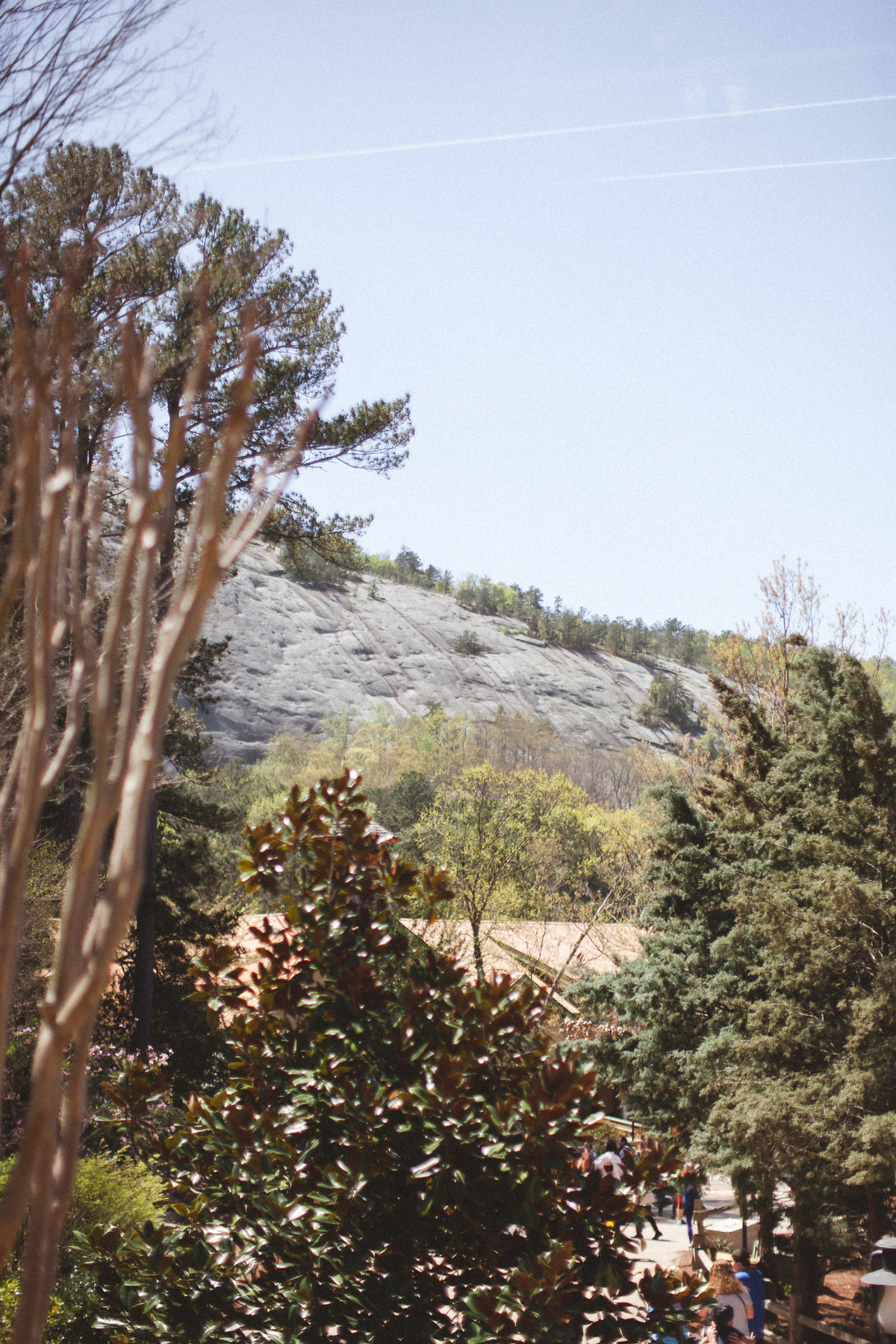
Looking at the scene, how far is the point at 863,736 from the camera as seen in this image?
929 cm

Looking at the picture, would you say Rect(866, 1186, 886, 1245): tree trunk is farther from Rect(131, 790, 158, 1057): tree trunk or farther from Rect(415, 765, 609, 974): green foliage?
Rect(131, 790, 158, 1057): tree trunk

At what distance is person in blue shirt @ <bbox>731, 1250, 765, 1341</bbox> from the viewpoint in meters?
7.39

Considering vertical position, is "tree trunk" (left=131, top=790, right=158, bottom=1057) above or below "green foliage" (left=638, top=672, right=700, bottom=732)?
below

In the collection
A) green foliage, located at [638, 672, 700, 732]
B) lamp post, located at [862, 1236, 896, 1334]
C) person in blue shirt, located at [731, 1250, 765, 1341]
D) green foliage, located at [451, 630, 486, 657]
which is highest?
green foliage, located at [451, 630, 486, 657]

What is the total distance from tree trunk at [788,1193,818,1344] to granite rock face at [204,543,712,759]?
5395 cm

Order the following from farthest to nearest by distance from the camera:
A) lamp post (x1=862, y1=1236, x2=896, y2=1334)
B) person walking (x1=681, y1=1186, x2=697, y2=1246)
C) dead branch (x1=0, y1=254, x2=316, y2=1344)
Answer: person walking (x1=681, y1=1186, x2=697, y2=1246)
lamp post (x1=862, y1=1236, x2=896, y2=1334)
dead branch (x1=0, y1=254, x2=316, y2=1344)

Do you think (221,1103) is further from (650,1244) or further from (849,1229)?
(650,1244)

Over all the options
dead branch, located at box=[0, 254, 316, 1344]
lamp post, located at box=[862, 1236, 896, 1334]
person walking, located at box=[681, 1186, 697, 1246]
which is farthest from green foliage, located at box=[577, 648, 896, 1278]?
dead branch, located at box=[0, 254, 316, 1344]

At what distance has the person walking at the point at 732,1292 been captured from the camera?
6477 mm

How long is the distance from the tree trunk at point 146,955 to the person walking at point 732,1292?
8.57 m

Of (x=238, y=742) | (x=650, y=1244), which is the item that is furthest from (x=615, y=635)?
(x=650, y=1244)

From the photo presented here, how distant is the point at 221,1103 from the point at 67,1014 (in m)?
2.54

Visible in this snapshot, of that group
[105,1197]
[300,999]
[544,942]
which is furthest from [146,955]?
[300,999]

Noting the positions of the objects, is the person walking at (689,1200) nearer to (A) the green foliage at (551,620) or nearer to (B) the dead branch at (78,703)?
(B) the dead branch at (78,703)
